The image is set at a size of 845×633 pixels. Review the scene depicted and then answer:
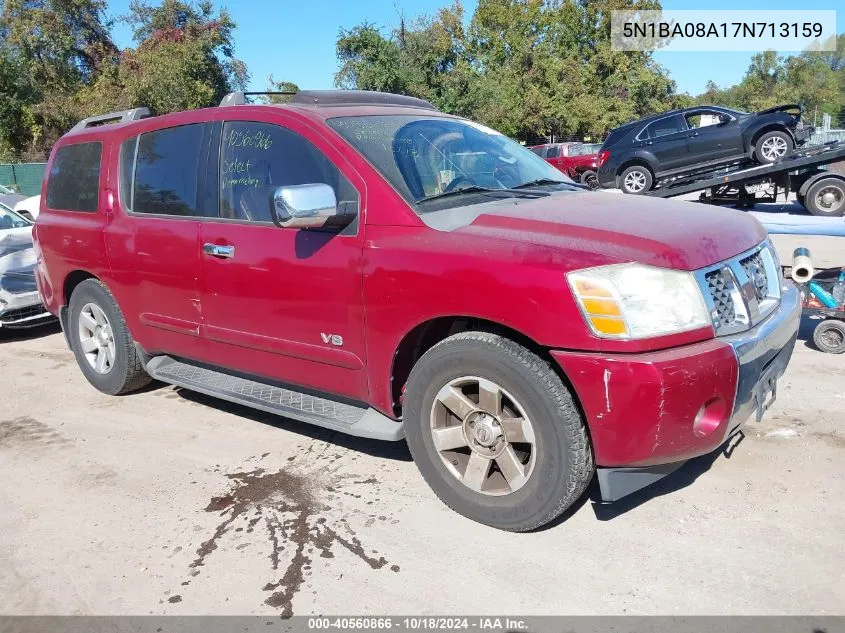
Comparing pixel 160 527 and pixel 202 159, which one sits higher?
pixel 202 159

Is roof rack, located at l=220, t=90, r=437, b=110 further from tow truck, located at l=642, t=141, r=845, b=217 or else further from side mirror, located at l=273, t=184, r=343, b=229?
tow truck, located at l=642, t=141, r=845, b=217

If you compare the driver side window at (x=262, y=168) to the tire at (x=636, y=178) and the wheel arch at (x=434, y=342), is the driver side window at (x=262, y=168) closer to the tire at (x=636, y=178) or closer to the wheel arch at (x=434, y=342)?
the wheel arch at (x=434, y=342)

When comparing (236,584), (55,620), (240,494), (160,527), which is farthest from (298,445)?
(55,620)

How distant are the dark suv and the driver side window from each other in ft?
41.3

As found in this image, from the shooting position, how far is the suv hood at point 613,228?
9.04 ft

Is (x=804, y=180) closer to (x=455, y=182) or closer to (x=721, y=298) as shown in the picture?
(x=455, y=182)

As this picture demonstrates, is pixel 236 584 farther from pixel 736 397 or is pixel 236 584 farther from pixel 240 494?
pixel 736 397

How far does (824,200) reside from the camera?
12.5 metres

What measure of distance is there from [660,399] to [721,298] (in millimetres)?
565

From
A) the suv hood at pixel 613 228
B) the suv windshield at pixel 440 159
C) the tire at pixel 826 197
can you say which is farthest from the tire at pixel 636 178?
the suv hood at pixel 613 228

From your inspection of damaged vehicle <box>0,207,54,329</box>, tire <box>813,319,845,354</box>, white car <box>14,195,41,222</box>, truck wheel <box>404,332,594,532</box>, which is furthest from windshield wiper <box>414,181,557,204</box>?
white car <box>14,195,41,222</box>

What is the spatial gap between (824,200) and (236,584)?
12.8m

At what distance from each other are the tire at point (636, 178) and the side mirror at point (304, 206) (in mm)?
13250

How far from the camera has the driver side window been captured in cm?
359
